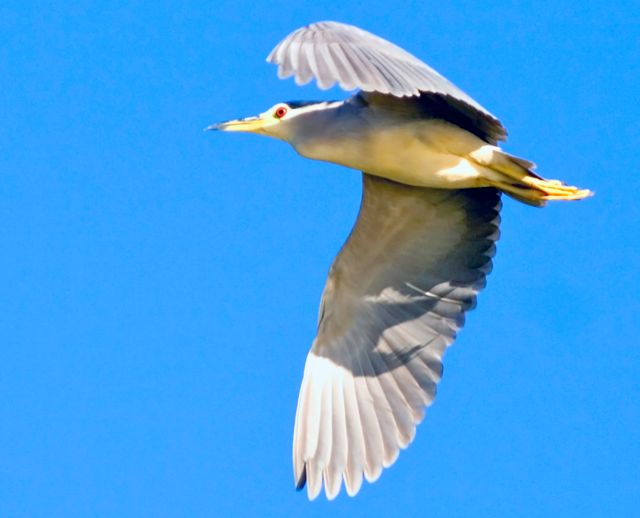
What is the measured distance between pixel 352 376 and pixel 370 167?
58.6 inches

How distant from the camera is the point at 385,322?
9.40 metres

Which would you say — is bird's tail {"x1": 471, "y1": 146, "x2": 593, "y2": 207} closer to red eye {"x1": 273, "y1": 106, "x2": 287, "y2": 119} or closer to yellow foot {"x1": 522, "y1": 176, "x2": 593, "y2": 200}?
yellow foot {"x1": 522, "y1": 176, "x2": 593, "y2": 200}

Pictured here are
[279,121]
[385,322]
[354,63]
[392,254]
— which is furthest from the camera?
[385,322]

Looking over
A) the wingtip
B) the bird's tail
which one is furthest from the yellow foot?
the wingtip

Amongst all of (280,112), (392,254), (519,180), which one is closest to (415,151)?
(519,180)

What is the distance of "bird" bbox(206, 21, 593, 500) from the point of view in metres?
8.32

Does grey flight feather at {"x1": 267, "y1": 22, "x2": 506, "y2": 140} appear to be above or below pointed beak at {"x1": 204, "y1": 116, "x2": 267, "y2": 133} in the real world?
below

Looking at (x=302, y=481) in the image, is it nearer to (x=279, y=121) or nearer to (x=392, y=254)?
(x=392, y=254)

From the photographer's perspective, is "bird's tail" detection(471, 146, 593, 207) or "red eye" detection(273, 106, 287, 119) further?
"red eye" detection(273, 106, 287, 119)

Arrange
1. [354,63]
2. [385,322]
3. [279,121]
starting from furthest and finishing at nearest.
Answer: [385,322], [279,121], [354,63]

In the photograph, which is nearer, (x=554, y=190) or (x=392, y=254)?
(x=554, y=190)

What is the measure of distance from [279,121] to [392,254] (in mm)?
1123

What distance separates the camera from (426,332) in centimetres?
925

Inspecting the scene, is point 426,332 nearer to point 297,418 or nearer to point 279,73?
point 297,418
